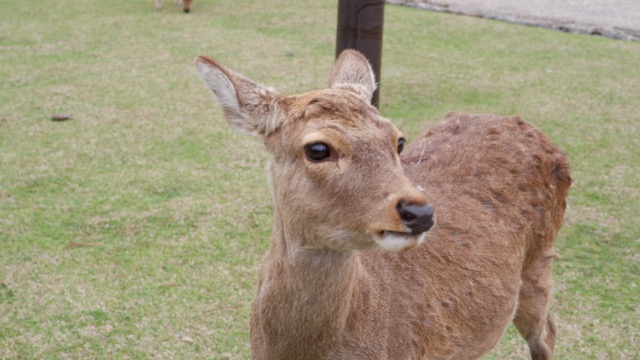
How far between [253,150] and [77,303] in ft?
9.92

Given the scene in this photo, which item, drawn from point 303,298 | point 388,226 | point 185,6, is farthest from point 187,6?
point 388,226

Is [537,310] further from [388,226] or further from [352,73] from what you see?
[388,226]

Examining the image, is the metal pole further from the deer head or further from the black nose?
the black nose

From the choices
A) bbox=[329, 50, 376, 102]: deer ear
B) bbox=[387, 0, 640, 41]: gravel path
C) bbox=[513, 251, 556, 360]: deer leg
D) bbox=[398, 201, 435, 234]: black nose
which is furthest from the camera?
bbox=[387, 0, 640, 41]: gravel path

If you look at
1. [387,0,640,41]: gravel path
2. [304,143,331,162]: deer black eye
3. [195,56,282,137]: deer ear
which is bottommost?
[387,0,640,41]: gravel path

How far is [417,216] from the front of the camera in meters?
2.58

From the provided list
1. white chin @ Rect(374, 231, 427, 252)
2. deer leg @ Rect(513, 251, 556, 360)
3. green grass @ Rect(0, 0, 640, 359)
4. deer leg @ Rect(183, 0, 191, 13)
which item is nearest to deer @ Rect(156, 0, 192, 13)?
deer leg @ Rect(183, 0, 191, 13)

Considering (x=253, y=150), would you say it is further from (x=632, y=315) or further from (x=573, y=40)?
(x=573, y=40)

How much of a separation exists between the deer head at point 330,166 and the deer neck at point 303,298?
3.4 inches

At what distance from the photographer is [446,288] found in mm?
3754

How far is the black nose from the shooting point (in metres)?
2.58

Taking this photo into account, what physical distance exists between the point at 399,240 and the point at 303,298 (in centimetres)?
65

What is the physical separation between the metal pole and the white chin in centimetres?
376

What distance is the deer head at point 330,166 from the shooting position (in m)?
2.68
